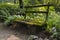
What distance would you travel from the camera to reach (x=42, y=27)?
754cm

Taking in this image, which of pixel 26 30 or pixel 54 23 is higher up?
pixel 54 23

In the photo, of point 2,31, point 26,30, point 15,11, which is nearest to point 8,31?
point 2,31

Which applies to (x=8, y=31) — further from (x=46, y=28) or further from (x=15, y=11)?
(x=15, y=11)

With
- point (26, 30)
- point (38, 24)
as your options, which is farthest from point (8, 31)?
point (38, 24)

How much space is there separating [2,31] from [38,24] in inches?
85.8

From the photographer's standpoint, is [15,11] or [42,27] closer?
[42,27]

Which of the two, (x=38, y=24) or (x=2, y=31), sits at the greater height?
(x=38, y=24)

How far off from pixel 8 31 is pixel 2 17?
2736mm

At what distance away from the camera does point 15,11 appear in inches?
476

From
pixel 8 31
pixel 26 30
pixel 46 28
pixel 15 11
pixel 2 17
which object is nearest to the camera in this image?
pixel 46 28

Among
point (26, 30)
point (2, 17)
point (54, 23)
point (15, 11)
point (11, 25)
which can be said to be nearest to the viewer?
point (54, 23)

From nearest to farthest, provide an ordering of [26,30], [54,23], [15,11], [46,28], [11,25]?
[54,23], [46,28], [26,30], [11,25], [15,11]

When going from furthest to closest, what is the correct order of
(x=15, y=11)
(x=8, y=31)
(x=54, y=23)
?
(x=15, y=11), (x=8, y=31), (x=54, y=23)

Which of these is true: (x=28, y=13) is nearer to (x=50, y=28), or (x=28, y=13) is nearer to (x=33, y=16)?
(x=33, y=16)
